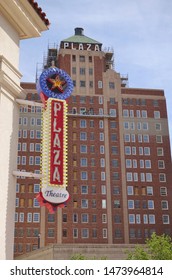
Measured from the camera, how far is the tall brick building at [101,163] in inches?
3231

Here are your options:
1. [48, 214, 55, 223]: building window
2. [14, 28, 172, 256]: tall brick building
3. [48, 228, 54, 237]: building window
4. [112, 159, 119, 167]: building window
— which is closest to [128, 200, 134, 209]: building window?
[14, 28, 172, 256]: tall brick building

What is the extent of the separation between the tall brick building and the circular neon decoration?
224 feet

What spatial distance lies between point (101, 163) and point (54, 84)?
76726 millimetres

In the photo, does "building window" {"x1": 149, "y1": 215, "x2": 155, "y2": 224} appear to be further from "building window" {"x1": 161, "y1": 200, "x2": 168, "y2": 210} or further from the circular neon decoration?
the circular neon decoration

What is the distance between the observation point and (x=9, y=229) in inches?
392

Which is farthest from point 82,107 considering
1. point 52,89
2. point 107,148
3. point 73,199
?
point 52,89

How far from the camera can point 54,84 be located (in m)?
11.8

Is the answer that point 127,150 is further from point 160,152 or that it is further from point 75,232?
point 75,232

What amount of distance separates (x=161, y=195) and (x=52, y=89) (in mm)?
78834

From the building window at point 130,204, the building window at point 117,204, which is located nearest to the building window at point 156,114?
the building window at point 130,204

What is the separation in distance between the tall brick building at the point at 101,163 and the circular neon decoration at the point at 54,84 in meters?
68.2

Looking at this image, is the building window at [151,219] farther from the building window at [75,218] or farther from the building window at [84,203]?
the building window at [75,218]

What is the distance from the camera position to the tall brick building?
269 ft

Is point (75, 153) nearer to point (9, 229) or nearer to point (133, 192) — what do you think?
A: point (133, 192)
